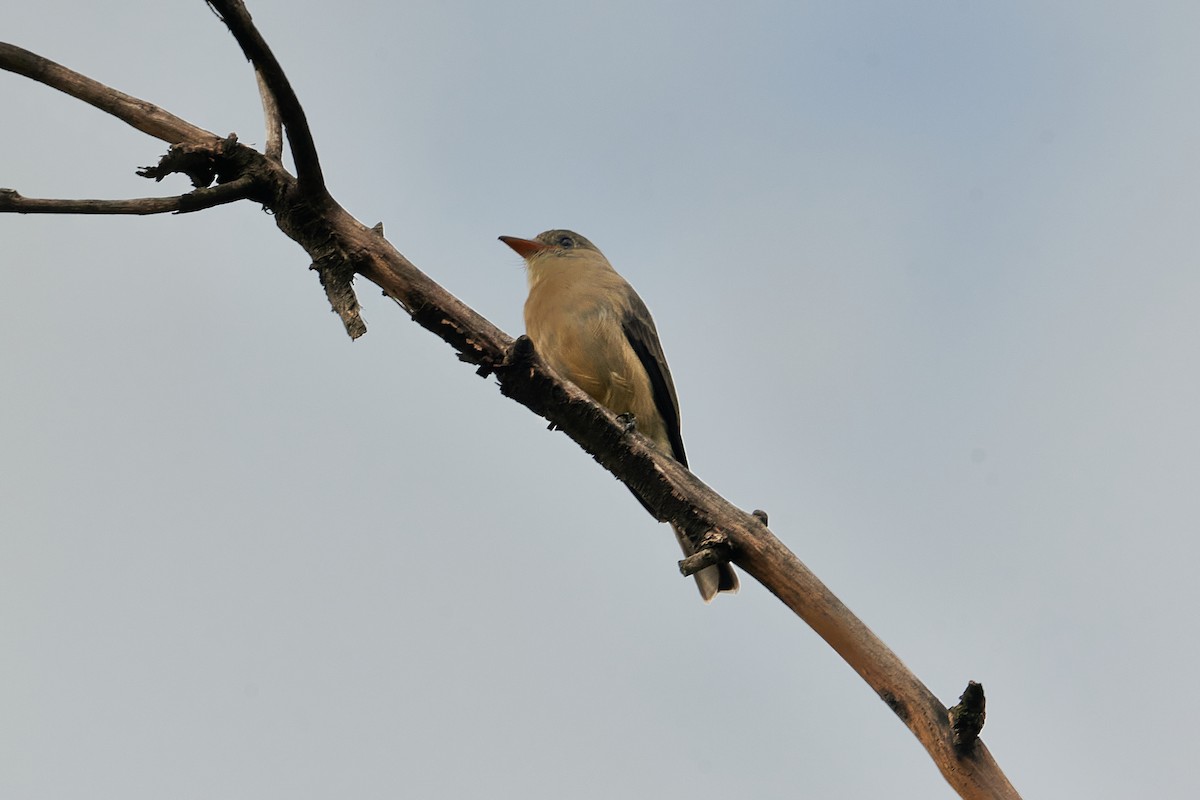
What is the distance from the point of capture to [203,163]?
4.50 m

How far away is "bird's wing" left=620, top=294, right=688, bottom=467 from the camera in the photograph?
25.9 ft

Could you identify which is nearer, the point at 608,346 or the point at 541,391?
the point at 541,391

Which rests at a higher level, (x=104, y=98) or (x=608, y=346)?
(x=608, y=346)

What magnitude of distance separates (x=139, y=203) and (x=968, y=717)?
347 centimetres

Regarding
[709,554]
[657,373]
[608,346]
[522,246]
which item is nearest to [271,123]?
[709,554]

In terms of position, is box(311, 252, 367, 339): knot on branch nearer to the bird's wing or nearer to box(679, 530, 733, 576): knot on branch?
box(679, 530, 733, 576): knot on branch

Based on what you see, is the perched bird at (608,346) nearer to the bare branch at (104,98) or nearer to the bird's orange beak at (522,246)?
the bird's orange beak at (522,246)

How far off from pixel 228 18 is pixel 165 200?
28.6 inches

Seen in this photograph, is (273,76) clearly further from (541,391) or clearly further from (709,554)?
(709,554)

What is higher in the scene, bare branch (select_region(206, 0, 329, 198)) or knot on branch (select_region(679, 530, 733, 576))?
bare branch (select_region(206, 0, 329, 198))

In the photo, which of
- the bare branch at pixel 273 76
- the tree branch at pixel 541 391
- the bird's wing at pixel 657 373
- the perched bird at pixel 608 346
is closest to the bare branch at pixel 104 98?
the tree branch at pixel 541 391

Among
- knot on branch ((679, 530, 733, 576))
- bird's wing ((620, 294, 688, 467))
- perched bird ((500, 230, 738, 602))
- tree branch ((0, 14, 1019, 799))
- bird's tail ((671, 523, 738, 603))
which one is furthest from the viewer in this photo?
bird's wing ((620, 294, 688, 467))

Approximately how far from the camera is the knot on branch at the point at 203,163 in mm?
4434

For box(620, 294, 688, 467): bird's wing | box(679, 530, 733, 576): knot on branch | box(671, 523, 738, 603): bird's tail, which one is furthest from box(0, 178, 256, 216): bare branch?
box(620, 294, 688, 467): bird's wing
